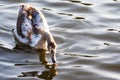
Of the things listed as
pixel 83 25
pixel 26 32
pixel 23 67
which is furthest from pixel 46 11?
pixel 23 67

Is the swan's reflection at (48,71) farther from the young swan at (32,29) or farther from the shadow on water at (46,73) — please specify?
the young swan at (32,29)

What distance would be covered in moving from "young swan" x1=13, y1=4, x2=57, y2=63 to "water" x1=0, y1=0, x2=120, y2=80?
0.21 meters

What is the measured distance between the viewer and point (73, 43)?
8.71 meters

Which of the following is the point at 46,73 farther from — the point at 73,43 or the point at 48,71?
the point at 73,43

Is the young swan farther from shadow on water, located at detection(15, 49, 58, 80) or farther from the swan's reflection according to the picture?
shadow on water, located at detection(15, 49, 58, 80)

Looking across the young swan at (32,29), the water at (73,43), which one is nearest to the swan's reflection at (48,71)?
the water at (73,43)

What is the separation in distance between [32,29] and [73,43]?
82cm

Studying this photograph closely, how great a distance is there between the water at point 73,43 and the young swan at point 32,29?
0.21 metres

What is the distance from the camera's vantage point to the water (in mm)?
7617

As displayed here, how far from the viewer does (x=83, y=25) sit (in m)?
9.59

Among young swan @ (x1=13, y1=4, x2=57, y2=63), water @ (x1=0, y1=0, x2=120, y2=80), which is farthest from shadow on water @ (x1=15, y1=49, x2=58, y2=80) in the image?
young swan @ (x1=13, y1=4, x2=57, y2=63)

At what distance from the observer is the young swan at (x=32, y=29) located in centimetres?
831

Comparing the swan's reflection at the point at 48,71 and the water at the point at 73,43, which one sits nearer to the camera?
the swan's reflection at the point at 48,71

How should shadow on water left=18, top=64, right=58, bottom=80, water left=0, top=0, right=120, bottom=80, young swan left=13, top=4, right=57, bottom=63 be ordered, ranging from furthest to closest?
young swan left=13, top=4, right=57, bottom=63
water left=0, top=0, right=120, bottom=80
shadow on water left=18, top=64, right=58, bottom=80
